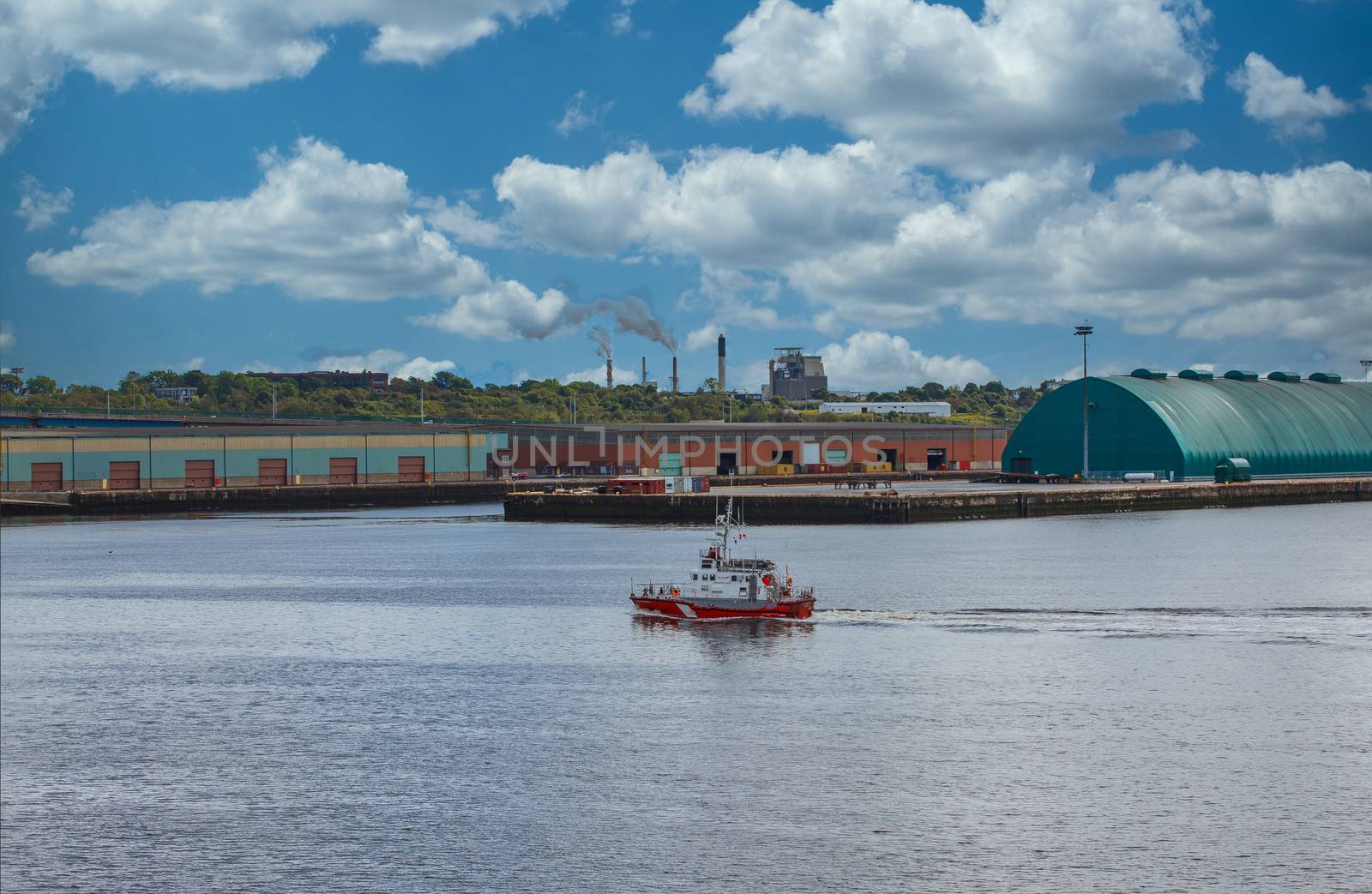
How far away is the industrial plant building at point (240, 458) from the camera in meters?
125

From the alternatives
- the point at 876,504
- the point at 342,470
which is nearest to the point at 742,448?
the point at 342,470

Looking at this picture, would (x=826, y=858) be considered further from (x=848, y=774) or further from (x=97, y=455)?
(x=97, y=455)

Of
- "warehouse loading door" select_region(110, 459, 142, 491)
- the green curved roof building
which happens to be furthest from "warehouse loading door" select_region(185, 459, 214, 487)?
the green curved roof building

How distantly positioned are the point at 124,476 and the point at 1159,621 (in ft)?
320

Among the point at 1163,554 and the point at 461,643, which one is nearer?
the point at 461,643

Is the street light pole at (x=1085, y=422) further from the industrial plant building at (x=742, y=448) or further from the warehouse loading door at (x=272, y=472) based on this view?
the warehouse loading door at (x=272, y=472)

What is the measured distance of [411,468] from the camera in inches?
5719

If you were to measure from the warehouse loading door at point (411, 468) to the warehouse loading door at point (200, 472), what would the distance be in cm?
1812

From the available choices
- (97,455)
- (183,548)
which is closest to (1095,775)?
(183,548)

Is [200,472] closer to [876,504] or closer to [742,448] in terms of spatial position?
[742,448]

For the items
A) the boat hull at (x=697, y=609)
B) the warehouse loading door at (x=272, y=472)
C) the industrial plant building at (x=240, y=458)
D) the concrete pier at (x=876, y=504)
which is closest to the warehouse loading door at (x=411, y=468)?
the industrial plant building at (x=240, y=458)

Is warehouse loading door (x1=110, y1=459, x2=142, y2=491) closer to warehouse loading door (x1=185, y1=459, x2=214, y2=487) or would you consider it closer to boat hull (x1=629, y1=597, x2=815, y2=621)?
warehouse loading door (x1=185, y1=459, x2=214, y2=487)

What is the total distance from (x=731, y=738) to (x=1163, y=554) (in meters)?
50.7

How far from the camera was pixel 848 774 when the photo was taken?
118ft
